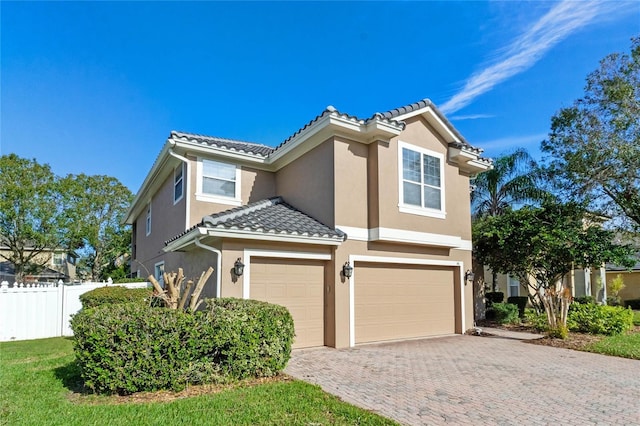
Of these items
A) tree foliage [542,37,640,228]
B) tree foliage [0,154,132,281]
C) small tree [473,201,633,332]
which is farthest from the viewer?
tree foliage [0,154,132,281]

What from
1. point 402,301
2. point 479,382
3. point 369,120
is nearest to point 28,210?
point 369,120

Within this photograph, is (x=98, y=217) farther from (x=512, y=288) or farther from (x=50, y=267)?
(x=512, y=288)

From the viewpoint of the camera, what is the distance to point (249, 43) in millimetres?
13906

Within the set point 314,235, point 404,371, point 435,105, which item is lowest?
point 404,371

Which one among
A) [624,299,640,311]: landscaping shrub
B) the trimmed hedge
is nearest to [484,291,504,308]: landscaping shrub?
the trimmed hedge

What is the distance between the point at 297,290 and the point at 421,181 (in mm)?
5332

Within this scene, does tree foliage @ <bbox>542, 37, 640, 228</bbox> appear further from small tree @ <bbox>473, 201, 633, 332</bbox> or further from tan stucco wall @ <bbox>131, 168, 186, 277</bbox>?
tan stucco wall @ <bbox>131, 168, 186, 277</bbox>

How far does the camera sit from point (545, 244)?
15.7m

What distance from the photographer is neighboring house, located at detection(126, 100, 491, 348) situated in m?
10.4

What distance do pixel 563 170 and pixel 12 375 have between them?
20951 mm

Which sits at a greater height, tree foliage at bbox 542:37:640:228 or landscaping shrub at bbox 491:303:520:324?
tree foliage at bbox 542:37:640:228

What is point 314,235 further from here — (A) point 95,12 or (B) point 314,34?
(A) point 95,12

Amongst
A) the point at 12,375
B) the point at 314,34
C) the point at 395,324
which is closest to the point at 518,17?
the point at 314,34

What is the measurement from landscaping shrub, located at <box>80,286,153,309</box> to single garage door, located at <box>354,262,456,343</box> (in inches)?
254
